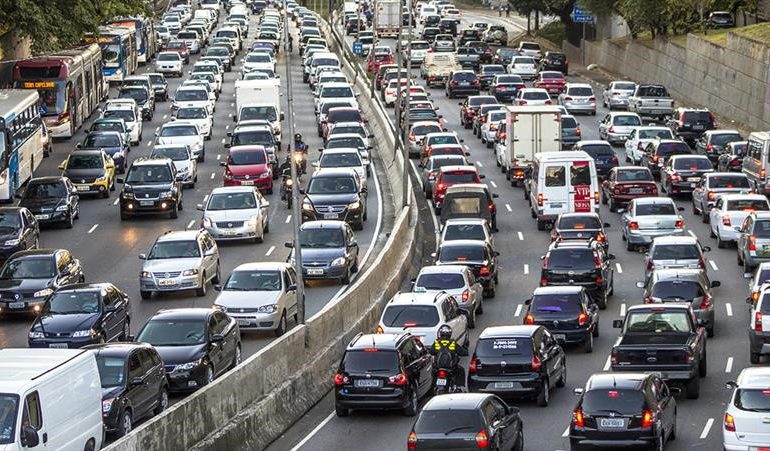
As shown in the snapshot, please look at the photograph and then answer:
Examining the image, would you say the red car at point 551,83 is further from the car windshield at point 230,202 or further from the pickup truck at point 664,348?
the pickup truck at point 664,348

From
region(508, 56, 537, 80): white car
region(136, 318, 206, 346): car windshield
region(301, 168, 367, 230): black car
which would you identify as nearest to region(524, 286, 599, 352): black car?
region(136, 318, 206, 346): car windshield

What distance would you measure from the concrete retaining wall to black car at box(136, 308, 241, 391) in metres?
45.8

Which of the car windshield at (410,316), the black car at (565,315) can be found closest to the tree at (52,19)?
the car windshield at (410,316)

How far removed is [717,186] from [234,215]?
15.2 meters

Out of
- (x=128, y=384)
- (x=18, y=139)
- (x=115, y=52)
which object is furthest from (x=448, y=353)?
(x=115, y=52)

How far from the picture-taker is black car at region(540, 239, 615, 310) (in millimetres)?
43469

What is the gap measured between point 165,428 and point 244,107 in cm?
5013

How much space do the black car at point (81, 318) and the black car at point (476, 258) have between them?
11.1 metres

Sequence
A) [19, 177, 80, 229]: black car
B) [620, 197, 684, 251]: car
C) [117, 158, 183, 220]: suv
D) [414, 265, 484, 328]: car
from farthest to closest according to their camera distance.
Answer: [117, 158, 183, 220]: suv → [19, 177, 80, 229]: black car → [620, 197, 684, 251]: car → [414, 265, 484, 328]: car

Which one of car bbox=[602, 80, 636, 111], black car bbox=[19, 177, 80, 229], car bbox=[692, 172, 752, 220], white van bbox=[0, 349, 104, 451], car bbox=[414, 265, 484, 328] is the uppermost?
white van bbox=[0, 349, 104, 451]

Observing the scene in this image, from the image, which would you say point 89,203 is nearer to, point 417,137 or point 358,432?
point 417,137

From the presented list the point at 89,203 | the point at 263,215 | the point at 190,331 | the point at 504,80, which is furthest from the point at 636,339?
the point at 504,80

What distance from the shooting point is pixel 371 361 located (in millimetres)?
32062

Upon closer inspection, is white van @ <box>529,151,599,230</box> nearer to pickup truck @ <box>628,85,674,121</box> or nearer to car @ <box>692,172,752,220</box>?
car @ <box>692,172,752,220</box>
